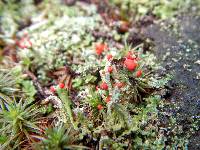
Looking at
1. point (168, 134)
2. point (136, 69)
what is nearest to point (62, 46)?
point (136, 69)

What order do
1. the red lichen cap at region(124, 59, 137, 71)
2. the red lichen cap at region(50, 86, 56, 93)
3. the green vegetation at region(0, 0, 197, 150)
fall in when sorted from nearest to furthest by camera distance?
1. the green vegetation at region(0, 0, 197, 150)
2. the red lichen cap at region(124, 59, 137, 71)
3. the red lichen cap at region(50, 86, 56, 93)

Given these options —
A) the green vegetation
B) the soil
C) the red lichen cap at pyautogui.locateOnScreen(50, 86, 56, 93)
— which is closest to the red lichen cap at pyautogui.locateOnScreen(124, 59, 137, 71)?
the green vegetation

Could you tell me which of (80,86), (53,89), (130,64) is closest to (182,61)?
(130,64)

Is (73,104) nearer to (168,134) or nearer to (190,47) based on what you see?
(168,134)

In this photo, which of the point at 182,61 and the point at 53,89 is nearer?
the point at 53,89

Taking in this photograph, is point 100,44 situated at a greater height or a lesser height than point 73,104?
greater

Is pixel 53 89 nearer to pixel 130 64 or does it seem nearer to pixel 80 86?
pixel 80 86

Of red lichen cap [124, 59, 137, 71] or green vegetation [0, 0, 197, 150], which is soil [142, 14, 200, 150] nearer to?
green vegetation [0, 0, 197, 150]

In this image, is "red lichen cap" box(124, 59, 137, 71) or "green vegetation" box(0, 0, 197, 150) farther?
"red lichen cap" box(124, 59, 137, 71)
